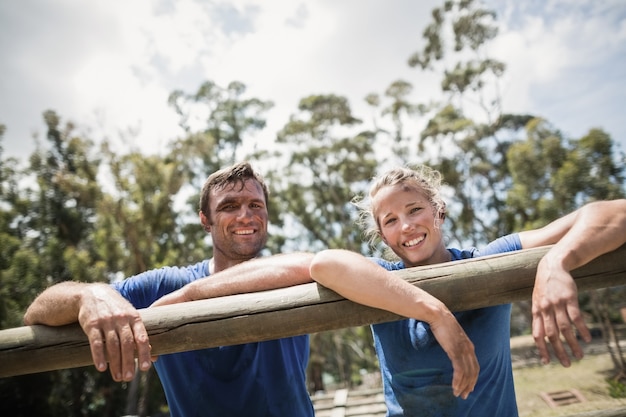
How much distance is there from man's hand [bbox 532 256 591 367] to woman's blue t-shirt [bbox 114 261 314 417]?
1.17 m

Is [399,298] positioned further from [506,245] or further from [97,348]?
[97,348]

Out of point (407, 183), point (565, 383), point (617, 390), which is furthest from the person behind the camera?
point (565, 383)

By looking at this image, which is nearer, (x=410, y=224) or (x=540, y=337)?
Result: (x=540, y=337)

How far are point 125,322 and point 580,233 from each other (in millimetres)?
1634

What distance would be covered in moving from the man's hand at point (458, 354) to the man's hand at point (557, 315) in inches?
8.3

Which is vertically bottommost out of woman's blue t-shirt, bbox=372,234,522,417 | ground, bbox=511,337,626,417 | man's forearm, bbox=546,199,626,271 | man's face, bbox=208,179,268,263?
ground, bbox=511,337,626,417

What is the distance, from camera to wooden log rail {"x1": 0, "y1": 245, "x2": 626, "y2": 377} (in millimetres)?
1333

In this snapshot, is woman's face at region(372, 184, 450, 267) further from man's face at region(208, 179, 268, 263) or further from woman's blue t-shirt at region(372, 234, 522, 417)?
Answer: man's face at region(208, 179, 268, 263)

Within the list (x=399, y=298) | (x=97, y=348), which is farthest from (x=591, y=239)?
(x=97, y=348)

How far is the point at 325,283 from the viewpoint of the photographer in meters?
1.36

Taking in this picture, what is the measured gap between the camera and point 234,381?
5.95ft

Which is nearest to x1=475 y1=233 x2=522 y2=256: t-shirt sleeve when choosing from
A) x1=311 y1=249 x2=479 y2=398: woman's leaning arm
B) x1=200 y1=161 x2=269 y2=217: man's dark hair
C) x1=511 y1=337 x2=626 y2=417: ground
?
x1=311 y1=249 x2=479 y2=398: woman's leaning arm

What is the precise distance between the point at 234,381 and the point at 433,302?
1086mm

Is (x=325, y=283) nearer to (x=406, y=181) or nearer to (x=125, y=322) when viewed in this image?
(x=125, y=322)
